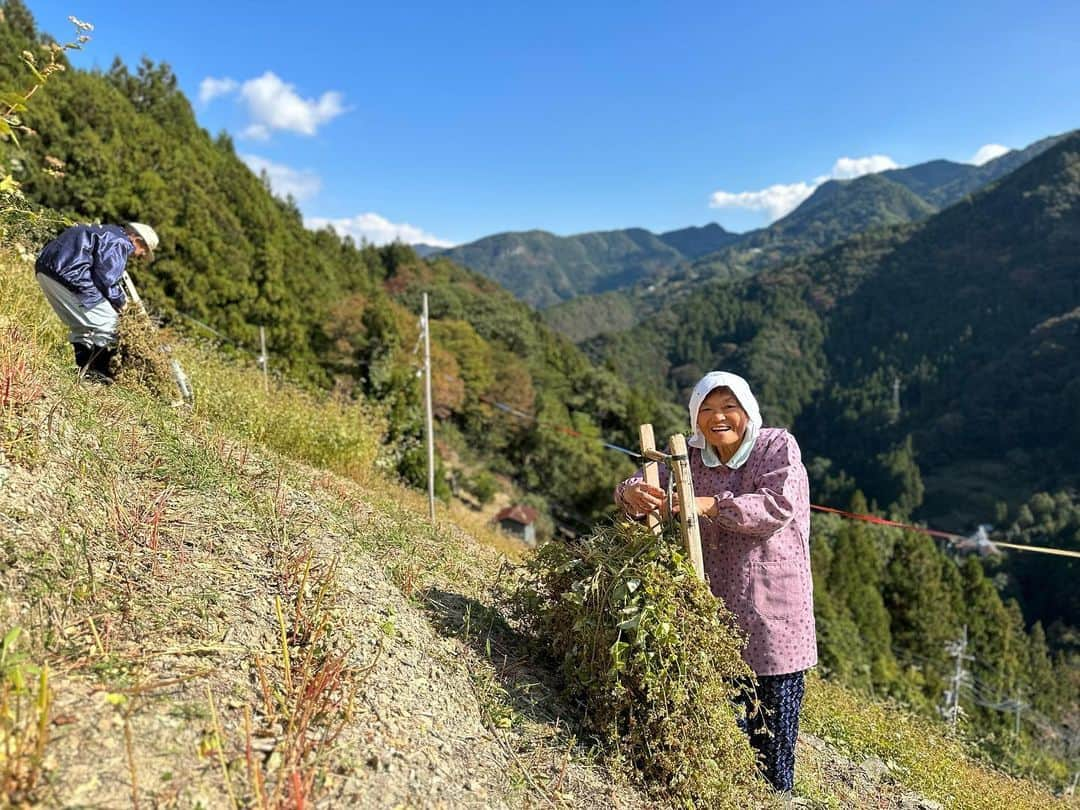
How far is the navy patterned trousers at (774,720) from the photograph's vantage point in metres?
2.59

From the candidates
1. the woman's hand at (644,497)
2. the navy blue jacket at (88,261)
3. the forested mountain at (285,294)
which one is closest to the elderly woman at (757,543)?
the woman's hand at (644,497)

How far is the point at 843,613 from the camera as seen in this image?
28641 millimetres

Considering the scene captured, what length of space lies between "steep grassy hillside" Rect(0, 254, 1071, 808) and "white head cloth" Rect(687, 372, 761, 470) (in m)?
1.24

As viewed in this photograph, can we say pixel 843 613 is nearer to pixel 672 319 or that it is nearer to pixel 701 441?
pixel 701 441

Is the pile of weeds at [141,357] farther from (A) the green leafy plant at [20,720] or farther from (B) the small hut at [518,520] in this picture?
(B) the small hut at [518,520]

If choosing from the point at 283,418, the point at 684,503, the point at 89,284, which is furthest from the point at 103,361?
the point at 684,503

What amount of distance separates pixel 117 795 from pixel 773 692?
2.31m

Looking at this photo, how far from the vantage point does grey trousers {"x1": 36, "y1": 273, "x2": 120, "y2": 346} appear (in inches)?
159

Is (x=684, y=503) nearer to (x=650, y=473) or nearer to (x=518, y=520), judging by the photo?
(x=650, y=473)

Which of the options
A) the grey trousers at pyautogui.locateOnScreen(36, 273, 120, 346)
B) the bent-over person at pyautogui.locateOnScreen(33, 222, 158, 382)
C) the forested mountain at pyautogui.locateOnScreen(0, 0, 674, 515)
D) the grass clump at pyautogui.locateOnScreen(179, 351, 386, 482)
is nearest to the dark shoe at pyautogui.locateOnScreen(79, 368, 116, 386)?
the bent-over person at pyautogui.locateOnScreen(33, 222, 158, 382)

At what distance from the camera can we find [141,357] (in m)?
4.35

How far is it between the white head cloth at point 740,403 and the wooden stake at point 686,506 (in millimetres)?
257

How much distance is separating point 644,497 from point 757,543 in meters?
0.51

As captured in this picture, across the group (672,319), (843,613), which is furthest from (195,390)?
(672,319)
